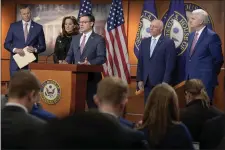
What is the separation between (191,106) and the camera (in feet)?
10.1

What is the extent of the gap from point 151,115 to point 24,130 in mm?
812

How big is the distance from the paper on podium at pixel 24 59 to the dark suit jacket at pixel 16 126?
11.0 ft

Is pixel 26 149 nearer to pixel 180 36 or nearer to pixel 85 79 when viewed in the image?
Answer: pixel 85 79

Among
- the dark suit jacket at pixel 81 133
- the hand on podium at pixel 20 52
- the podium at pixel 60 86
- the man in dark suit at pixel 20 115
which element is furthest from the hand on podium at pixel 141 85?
the dark suit jacket at pixel 81 133

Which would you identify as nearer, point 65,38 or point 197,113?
point 197,113

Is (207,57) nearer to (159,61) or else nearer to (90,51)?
(159,61)

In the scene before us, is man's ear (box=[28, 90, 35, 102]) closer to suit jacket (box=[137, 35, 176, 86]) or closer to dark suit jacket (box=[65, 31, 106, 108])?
dark suit jacket (box=[65, 31, 106, 108])

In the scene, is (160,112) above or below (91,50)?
below

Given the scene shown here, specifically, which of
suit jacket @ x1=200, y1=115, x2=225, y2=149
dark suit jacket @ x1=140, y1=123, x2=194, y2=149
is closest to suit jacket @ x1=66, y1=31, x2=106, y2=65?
suit jacket @ x1=200, y1=115, x2=225, y2=149

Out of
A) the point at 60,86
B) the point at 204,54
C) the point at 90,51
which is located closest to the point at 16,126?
the point at 60,86

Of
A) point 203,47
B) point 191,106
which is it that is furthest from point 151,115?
point 203,47

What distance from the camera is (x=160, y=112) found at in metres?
2.39

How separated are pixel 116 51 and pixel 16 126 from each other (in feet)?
14.0

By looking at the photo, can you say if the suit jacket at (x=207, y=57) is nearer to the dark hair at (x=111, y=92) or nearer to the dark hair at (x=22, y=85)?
the dark hair at (x=111, y=92)
